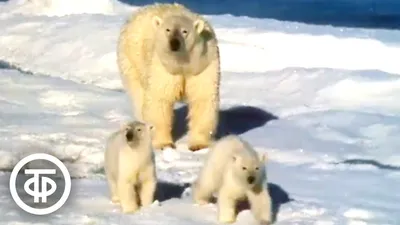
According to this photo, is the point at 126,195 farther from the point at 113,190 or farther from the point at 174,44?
the point at 174,44

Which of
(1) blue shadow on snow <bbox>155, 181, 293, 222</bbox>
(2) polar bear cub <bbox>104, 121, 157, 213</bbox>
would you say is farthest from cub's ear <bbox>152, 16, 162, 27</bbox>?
(2) polar bear cub <bbox>104, 121, 157, 213</bbox>

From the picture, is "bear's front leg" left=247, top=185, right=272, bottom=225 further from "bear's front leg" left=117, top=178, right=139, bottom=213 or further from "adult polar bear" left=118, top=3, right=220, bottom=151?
"adult polar bear" left=118, top=3, right=220, bottom=151

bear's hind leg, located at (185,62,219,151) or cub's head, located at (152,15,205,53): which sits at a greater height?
cub's head, located at (152,15,205,53)

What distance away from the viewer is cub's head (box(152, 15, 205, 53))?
6.35 metres

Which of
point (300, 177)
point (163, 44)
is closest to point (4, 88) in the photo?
point (163, 44)

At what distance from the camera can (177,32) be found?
20.9 feet

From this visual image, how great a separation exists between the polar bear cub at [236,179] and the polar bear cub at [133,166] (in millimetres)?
314

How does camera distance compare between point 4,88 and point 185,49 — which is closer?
point 185,49

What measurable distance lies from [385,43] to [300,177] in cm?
559

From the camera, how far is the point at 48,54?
1124 centimetres

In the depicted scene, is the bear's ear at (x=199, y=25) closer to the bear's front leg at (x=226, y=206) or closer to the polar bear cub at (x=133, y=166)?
the polar bear cub at (x=133, y=166)

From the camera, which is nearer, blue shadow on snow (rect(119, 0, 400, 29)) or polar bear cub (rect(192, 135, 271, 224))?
polar bear cub (rect(192, 135, 271, 224))

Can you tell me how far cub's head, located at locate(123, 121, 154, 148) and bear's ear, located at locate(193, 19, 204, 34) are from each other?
154cm

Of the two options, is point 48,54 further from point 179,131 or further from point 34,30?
point 179,131
